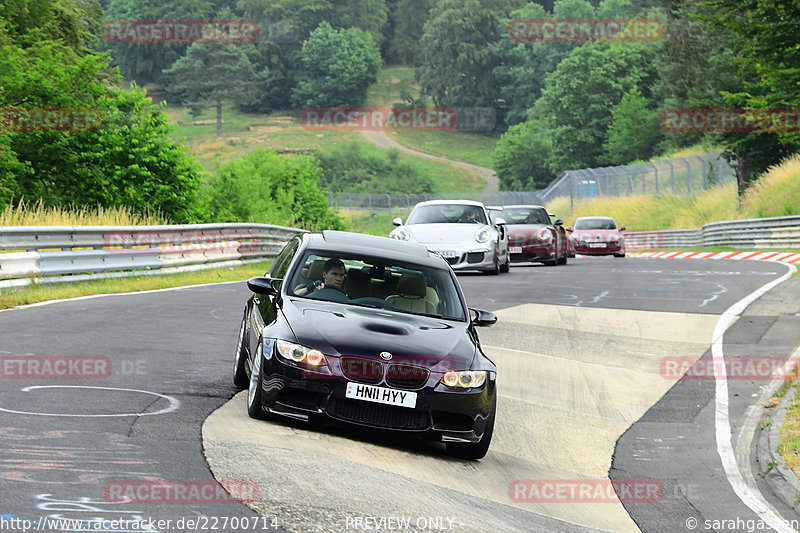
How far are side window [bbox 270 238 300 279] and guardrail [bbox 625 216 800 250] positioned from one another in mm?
27819

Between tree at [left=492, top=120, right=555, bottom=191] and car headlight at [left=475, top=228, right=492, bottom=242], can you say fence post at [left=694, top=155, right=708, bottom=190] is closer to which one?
car headlight at [left=475, top=228, right=492, bottom=242]

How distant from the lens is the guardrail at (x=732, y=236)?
35.2m

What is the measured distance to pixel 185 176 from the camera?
102 feet

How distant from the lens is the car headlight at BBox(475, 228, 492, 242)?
899 inches

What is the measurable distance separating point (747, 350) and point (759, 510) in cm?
624

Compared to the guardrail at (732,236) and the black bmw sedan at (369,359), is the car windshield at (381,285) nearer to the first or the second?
the black bmw sedan at (369,359)

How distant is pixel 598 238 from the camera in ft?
124

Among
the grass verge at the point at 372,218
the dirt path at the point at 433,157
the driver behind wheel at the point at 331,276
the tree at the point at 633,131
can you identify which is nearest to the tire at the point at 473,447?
the driver behind wheel at the point at 331,276

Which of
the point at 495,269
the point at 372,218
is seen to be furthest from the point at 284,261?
the point at 372,218

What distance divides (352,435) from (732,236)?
116 ft

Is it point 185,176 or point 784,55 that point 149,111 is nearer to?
point 185,176

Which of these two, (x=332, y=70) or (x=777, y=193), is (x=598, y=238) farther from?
(x=332, y=70)

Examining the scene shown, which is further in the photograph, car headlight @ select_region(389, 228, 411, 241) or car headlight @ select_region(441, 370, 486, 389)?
car headlight @ select_region(389, 228, 411, 241)

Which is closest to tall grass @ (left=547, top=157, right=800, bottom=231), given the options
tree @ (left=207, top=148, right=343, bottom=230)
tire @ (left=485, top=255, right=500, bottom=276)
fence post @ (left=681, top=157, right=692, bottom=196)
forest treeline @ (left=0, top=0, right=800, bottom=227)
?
fence post @ (left=681, top=157, right=692, bottom=196)
